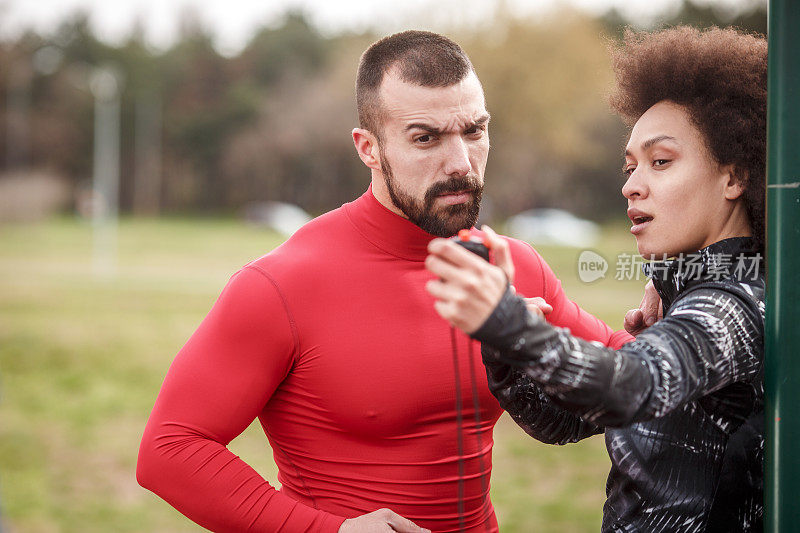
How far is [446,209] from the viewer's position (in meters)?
2.38

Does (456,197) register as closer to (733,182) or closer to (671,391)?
(733,182)

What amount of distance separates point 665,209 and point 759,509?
0.69 meters

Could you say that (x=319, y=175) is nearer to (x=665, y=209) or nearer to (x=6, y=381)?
(x=6, y=381)

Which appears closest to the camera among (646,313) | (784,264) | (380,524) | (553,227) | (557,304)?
(784,264)

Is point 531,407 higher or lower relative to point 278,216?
lower

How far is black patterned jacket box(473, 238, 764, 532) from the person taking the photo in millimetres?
1412

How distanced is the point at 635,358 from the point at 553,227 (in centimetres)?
3648

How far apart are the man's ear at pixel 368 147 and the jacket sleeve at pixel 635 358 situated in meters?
1.18

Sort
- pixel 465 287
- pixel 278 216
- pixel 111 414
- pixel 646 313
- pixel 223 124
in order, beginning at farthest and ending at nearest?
1. pixel 223 124
2. pixel 278 216
3. pixel 111 414
4. pixel 646 313
5. pixel 465 287

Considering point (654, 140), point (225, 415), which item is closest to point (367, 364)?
point (225, 415)

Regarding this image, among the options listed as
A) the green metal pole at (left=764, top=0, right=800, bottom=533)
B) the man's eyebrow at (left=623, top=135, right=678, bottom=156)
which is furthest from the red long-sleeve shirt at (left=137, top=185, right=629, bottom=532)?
the green metal pole at (left=764, top=0, right=800, bottom=533)

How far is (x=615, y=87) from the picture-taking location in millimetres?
2254

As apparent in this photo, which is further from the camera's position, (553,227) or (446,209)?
(553,227)

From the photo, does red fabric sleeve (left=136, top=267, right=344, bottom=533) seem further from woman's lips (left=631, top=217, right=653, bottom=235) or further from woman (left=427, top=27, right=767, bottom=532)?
woman's lips (left=631, top=217, right=653, bottom=235)
